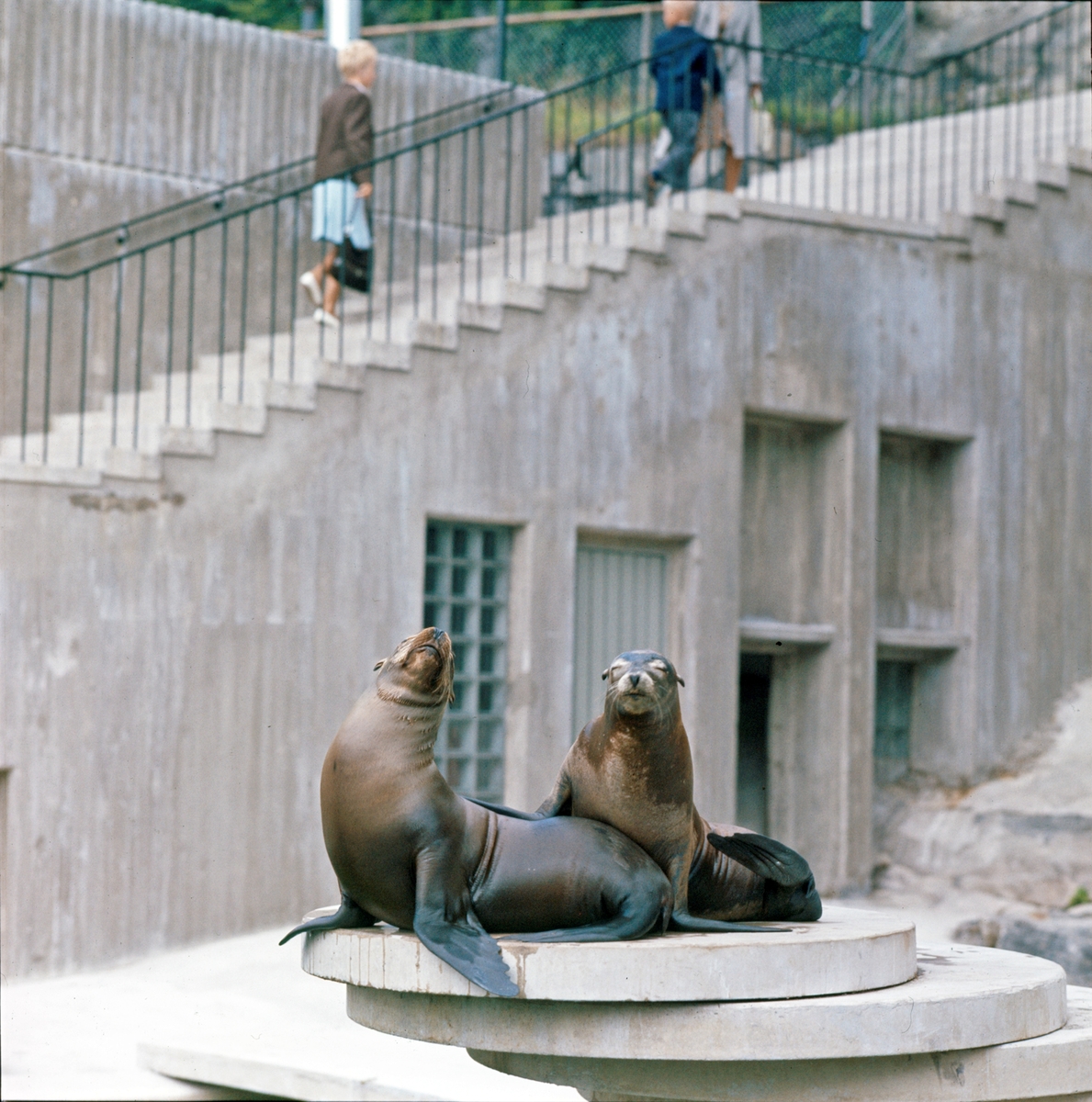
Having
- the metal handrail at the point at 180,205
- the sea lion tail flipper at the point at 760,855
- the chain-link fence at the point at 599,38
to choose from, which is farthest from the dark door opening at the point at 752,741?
the chain-link fence at the point at 599,38

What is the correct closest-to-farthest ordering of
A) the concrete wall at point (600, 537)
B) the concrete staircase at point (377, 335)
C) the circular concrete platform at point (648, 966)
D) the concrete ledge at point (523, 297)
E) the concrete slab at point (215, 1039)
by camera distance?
1. the circular concrete platform at point (648, 966)
2. the concrete slab at point (215, 1039)
3. the concrete wall at point (600, 537)
4. the concrete staircase at point (377, 335)
5. the concrete ledge at point (523, 297)

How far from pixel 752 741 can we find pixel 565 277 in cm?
406

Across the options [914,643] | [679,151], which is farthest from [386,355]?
[914,643]

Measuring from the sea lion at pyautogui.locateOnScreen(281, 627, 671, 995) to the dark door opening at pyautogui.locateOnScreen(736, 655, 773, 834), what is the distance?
8794 millimetres

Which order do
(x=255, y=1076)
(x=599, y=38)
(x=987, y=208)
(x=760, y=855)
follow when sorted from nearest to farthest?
(x=760, y=855) < (x=255, y=1076) < (x=987, y=208) < (x=599, y=38)

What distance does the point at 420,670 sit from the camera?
16.2ft

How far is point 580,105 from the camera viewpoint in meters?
27.2

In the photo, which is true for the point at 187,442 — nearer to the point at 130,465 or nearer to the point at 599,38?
the point at 130,465

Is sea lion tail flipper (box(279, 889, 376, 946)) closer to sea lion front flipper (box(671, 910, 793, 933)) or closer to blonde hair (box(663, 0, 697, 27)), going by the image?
sea lion front flipper (box(671, 910, 793, 933))

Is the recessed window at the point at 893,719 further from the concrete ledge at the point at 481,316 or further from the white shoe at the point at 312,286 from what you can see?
the white shoe at the point at 312,286

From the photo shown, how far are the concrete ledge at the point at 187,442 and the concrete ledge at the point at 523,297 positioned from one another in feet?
7.62

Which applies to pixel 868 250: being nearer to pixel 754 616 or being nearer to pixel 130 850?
pixel 754 616

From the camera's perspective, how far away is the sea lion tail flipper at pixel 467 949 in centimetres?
455

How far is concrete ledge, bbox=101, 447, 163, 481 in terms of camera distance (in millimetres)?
10367
